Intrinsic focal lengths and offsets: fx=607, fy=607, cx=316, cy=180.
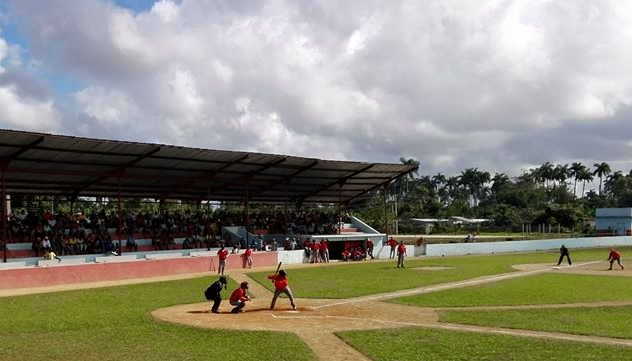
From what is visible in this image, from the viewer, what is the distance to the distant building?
80.2 m

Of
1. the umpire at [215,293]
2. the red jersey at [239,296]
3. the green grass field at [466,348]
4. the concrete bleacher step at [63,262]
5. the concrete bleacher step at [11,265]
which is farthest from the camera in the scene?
the concrete bleacher step at [63,262]

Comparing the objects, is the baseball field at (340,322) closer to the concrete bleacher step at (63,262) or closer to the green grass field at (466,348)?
the green grass field at (466,348)

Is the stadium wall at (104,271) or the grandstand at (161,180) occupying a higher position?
the grandstand at (161,180)

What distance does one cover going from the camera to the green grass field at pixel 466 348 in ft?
40.9

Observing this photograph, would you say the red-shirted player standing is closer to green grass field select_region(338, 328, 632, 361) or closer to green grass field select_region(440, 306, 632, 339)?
green grass field select_region(440, 306, 632, 339)

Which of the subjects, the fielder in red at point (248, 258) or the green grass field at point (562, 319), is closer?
the green grass field at point (562, 319)

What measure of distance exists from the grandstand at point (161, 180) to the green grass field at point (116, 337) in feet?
35.8

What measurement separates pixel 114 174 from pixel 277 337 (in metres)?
24.8

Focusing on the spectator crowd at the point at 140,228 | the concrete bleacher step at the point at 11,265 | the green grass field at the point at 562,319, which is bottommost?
the green grass field at the point at 562,319

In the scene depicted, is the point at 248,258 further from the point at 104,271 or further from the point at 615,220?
the point at 615,220

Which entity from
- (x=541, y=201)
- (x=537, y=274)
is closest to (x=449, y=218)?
(x=541, y=201)

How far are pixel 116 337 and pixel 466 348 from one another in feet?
27.3

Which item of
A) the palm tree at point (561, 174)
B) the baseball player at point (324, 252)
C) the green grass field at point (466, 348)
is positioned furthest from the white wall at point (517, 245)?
the palm tree at point (561, 174)

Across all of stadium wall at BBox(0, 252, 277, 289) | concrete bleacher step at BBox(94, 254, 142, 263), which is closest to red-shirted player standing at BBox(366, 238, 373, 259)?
stadium wall at BBox(0, 252, 277, 289)
